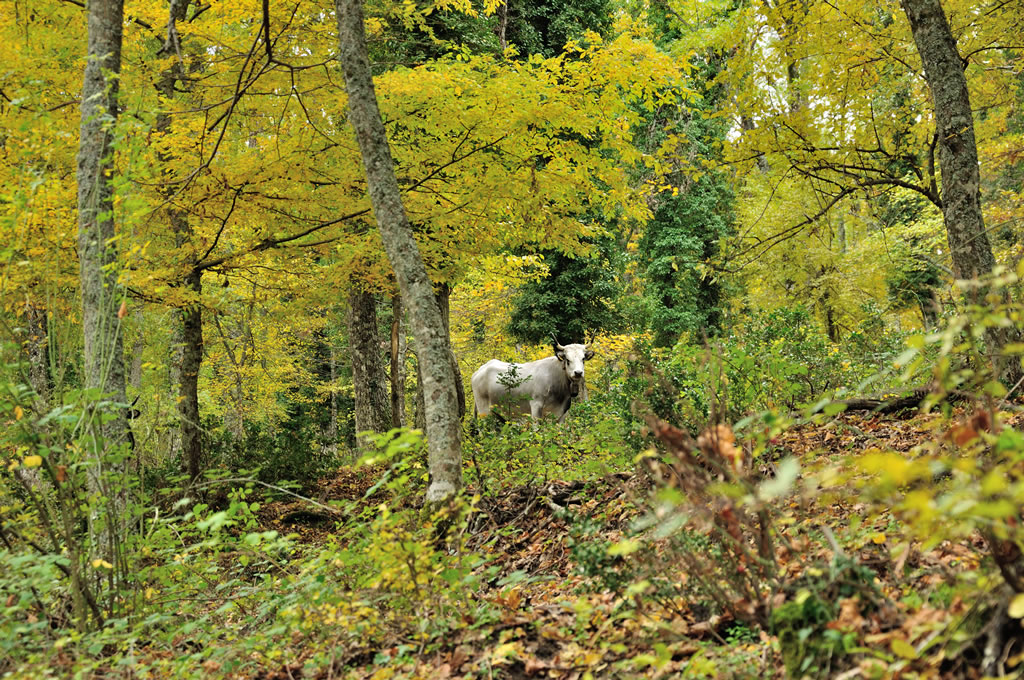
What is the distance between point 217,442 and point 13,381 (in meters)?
7.41

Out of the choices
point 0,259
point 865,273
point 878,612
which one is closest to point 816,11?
point 878,612

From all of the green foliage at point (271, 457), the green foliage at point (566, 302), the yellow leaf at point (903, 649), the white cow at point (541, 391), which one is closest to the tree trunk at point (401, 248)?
the yellow leaf at point (903, 649)

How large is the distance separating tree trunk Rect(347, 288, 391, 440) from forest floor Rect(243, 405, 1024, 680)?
7.91 meters

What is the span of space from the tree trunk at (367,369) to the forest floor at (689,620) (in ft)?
25.9

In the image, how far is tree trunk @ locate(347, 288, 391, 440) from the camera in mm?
12781

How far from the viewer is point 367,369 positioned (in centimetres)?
1288

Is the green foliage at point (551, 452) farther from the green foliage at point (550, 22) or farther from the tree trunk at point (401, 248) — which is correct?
the green foliage at point (550, 22)

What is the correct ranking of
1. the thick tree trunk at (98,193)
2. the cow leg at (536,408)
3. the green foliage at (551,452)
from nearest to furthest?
the thick tree trunk at (98,193) < the green foliage at (551,452) < the cow leg at (536,408)

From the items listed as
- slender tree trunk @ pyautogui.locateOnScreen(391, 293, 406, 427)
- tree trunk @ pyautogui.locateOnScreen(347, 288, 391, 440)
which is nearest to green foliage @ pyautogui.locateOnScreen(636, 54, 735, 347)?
slender tree trunk @ pyautogui.locateOnScreen(391, 293, 406, 427)

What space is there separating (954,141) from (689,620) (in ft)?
15.6

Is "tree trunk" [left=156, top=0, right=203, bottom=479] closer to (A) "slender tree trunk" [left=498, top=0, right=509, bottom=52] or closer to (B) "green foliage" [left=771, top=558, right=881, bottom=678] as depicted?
(A) "slender tree trunk" [left=498, top=0, right=509, bottom=52]

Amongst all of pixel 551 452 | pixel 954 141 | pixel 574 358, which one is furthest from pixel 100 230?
pixel 574 358

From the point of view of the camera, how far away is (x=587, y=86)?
23.7 ft

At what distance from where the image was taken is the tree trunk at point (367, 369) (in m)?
12.8
